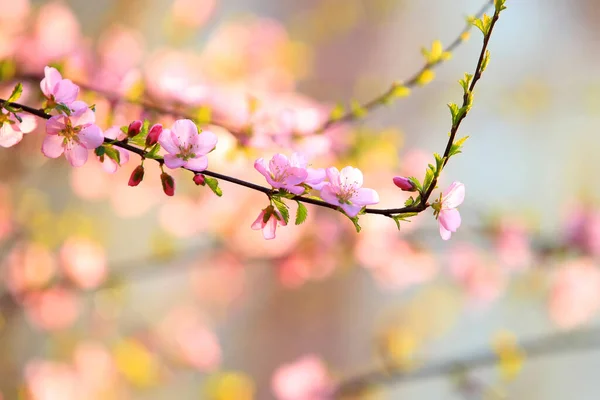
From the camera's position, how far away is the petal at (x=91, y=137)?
1.05 ft

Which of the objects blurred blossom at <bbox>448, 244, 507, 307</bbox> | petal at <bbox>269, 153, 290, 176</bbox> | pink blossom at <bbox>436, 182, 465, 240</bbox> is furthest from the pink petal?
blurred blossom at <bbox>448, 244, 507, 307</bbox>

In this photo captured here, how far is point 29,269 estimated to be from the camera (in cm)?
79

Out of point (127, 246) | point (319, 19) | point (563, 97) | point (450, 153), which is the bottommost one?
point (450, 153)

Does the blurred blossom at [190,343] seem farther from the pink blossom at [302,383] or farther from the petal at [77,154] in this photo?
the petal at [77,154]

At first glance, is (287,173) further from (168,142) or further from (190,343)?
(190,343)

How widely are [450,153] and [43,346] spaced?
37.1 inches

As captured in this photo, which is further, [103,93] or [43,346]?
[43,346]

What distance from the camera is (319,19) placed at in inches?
46.0

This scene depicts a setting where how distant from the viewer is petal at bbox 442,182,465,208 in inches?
13.2

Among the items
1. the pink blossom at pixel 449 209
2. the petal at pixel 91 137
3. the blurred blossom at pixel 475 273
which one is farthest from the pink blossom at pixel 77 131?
the blurred blossom at pixel 475 273

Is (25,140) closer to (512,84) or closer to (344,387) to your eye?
(344,387)

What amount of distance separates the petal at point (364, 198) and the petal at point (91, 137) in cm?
15

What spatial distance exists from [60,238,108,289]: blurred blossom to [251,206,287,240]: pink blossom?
1.74 ft

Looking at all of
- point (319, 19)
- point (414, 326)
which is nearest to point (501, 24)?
point (319, 19)
